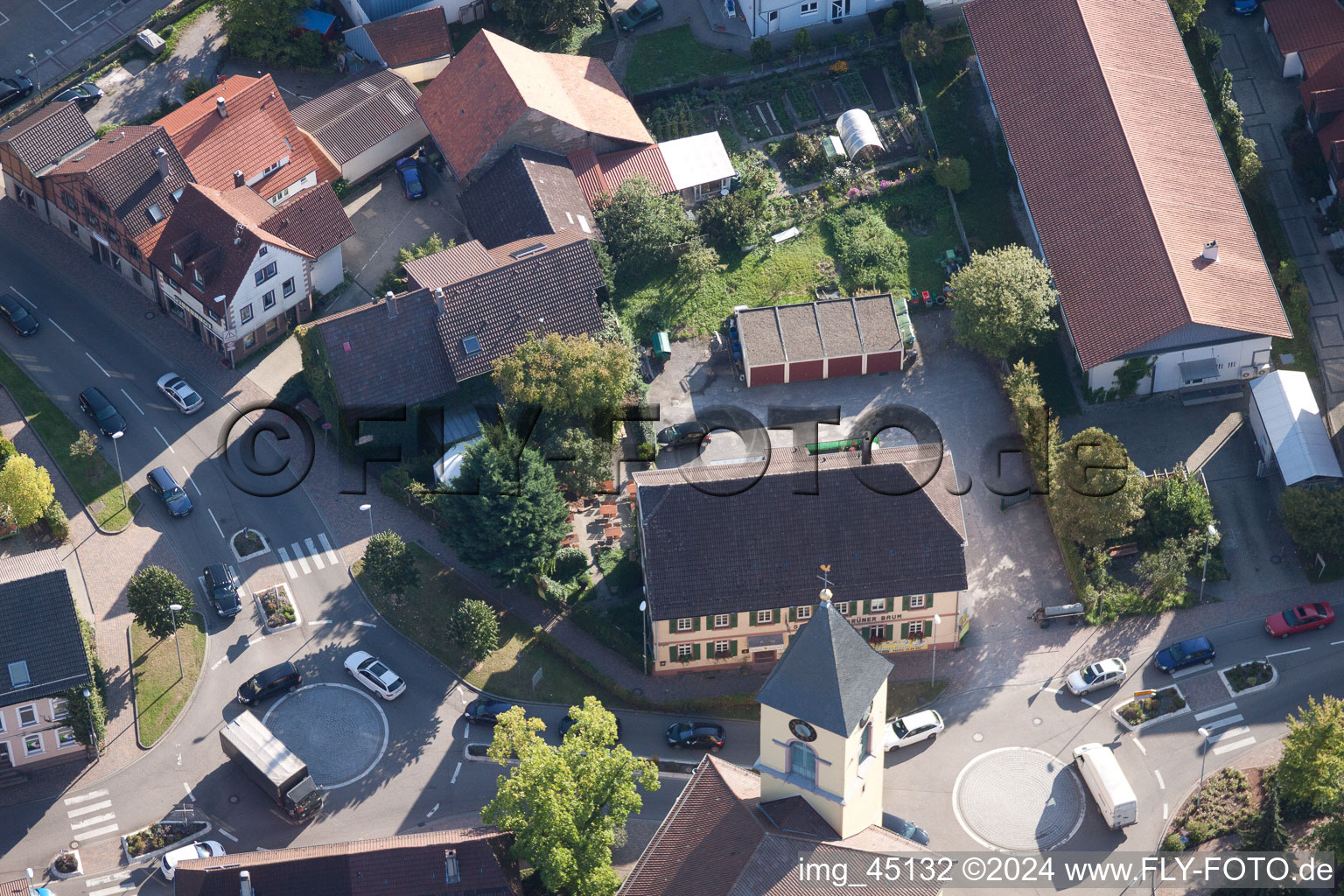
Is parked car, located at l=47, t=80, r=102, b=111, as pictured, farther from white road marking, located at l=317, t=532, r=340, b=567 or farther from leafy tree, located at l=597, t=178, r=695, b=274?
white road marking, located at l=317, t=532, r=340, b=567

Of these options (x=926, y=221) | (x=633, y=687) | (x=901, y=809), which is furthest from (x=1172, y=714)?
(x=926, y=221)

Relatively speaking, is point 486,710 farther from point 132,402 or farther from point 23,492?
point 132,402

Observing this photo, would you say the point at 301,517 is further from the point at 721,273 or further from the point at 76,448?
the point at 721,273

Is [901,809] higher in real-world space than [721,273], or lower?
lower

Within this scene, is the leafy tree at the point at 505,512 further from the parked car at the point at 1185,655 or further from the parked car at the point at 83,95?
the parked car at the point at 83,95

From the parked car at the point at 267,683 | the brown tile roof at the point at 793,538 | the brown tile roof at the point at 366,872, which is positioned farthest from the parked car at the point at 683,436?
the brown tile roof at the point at 366,872

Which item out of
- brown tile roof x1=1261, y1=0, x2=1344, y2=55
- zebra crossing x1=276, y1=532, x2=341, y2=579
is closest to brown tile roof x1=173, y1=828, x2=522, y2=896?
zebra crossing x1=276, y1=532, x2=341, y2=579

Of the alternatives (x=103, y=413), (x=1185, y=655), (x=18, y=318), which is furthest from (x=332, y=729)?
(x=1185, y=655)
